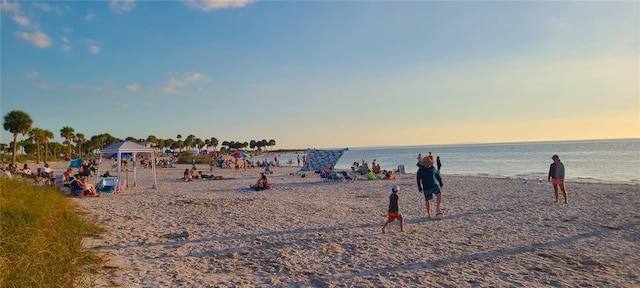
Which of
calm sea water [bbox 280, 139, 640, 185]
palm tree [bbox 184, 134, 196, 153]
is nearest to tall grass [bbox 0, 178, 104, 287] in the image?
calm sea water [bbox 280, 139, 640, 185]

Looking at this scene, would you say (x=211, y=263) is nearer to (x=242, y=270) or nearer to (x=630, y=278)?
(x=242, y=270)

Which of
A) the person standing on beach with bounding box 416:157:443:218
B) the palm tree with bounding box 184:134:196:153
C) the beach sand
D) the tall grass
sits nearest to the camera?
the tall grass

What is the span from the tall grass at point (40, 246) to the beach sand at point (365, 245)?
1.23ft

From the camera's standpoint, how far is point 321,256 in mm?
6125

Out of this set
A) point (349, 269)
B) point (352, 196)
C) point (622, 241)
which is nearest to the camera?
point (349, 269)

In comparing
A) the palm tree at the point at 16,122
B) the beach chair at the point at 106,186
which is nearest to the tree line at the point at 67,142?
the palm tree at the point at 16,122

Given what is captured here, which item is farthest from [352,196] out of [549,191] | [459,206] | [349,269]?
[349,269]

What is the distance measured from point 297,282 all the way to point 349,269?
0.85m

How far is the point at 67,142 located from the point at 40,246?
9512 cm

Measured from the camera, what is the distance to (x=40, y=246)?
181 inches

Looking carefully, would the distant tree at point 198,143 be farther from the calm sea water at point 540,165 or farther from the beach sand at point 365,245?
the beach sand at point 365,245

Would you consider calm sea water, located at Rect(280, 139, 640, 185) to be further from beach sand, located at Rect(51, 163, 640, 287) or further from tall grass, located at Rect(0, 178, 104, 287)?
tall grass, located at Rect(0, 178, 104, 287)

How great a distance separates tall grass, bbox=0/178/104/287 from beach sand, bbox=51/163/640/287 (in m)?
0.37

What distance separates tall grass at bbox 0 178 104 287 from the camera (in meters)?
3.89
